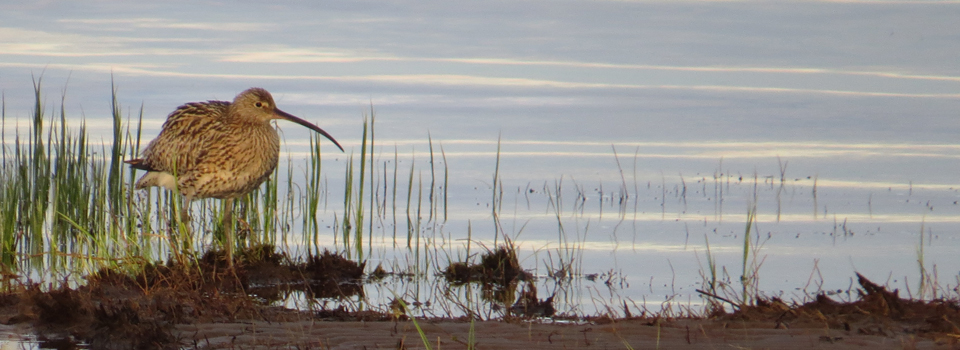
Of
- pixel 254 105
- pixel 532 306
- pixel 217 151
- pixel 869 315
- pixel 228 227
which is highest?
pixel 254 105

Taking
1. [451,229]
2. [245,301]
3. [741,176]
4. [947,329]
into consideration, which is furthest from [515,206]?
[947,329]

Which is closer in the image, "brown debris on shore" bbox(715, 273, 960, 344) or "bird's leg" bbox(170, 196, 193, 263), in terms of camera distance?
"brown debris on shore" bbox(715, 273, 960, 344)

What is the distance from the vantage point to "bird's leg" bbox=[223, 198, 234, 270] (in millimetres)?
8172

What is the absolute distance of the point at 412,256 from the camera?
935 centimetres

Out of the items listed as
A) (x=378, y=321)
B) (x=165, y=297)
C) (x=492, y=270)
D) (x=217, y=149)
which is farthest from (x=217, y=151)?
(x=378, y=321)

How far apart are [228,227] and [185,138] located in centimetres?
100

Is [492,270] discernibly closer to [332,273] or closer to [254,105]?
[332,273]

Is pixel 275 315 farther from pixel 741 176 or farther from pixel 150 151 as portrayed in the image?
pixel 741 176

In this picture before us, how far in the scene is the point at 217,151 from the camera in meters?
8.97

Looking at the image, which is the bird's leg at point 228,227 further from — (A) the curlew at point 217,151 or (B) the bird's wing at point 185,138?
(B) the bird's wing at point 185,138

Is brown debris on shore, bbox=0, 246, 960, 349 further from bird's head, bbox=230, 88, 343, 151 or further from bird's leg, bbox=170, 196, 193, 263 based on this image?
bird's head, bbox=230, 88, 343, 151

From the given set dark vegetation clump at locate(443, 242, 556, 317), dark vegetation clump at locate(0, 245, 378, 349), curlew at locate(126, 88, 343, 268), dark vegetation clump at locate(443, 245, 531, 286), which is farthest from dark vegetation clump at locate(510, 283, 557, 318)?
curlew at locate(126, 88, 343, 268)

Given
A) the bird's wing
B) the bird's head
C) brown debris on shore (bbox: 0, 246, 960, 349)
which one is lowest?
brown debris on shore (bbox: 0, 246, 960, 349)

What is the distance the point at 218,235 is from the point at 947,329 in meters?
5.66
